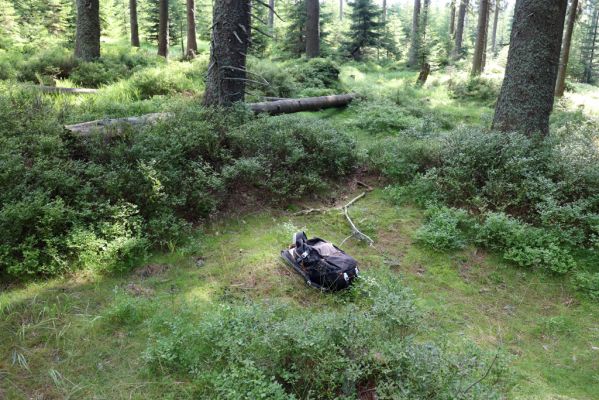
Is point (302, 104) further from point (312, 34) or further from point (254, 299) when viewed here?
point (312, 34)

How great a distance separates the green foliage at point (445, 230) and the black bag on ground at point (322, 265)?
1.48m

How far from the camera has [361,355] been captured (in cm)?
325

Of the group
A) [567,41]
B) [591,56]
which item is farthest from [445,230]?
[591,56]

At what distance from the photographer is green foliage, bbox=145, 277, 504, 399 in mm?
3004

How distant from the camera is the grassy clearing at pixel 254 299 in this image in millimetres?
3496

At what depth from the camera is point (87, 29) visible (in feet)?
39.6

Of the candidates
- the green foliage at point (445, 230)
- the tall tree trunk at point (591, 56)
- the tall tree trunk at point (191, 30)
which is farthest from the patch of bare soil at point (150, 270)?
the tall tree trunk at point (591, 56)

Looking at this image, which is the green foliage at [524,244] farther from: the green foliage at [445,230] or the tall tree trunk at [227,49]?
the tall tree trunk at [227,49]

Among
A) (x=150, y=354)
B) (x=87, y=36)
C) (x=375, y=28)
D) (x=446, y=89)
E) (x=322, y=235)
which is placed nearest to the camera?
(x=150, y=354)

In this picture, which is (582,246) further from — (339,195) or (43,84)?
(43,84)

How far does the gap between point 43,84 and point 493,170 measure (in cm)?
1009

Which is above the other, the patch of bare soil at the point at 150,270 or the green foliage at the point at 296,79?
the green foliage at the point at 296,79

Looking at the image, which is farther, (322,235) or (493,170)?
(493,170)

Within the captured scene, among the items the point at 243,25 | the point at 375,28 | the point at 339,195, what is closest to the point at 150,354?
the point at 339,195
